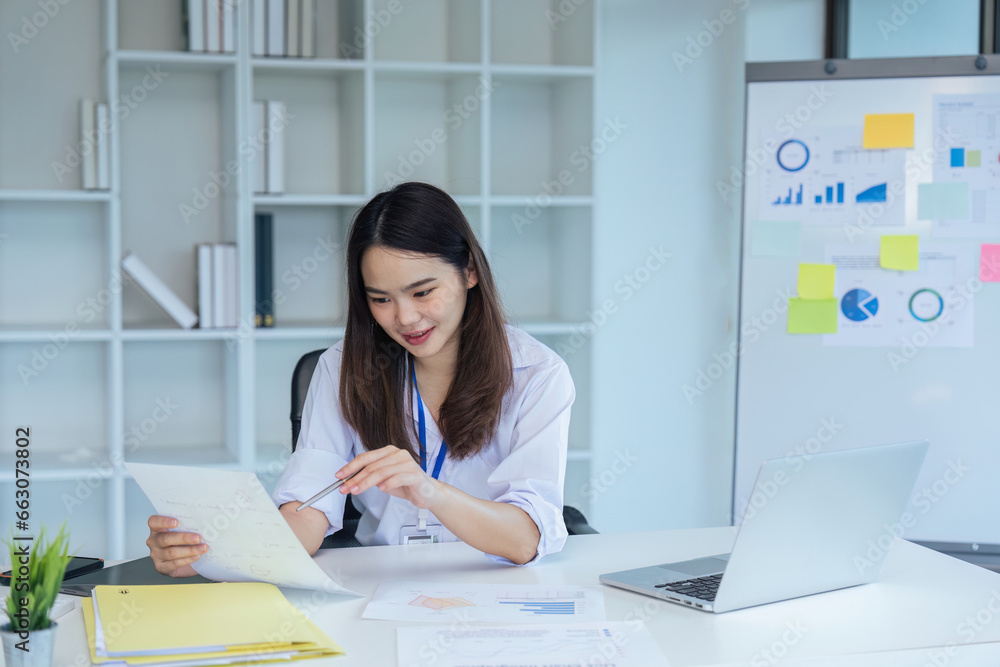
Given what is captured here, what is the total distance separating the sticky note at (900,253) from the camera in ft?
8.81

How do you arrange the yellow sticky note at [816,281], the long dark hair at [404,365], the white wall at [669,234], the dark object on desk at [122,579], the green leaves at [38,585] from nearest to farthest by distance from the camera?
the green leaves at [38,585] → the dark object on desk at [122,579] → the long dark hair at [404,365] → the yellow sticky note at [816,281] → the white wall at [669,234]

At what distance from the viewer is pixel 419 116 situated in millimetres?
2996

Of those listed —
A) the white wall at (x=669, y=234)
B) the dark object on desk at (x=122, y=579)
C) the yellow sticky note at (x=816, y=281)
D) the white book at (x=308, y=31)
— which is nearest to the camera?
the dark object on desk at (x=122, y=579)

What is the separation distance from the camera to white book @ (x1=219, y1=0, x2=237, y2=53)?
102 inches

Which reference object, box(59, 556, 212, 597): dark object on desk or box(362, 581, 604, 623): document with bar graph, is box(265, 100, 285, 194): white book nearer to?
box(59, 556, 212, 597): dark object on desk

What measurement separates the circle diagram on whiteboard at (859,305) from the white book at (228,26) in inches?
73.3

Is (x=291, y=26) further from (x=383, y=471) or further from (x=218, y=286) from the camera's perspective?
(x=383, y=471)

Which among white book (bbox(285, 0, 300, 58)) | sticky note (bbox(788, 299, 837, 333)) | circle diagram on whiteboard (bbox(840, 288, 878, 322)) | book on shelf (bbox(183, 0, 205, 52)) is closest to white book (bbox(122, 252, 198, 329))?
book on shelf (bbox(183, 0, 205, 52))

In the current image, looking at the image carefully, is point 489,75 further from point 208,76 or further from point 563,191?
point 208,76

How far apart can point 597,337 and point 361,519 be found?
1.46 metres

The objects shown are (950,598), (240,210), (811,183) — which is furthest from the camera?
(811,183)

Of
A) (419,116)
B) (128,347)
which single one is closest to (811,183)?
(419,116)

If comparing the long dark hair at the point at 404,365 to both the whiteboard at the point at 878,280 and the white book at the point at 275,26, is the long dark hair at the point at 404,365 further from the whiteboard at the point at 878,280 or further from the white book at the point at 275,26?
the whiteboard at the point at 878,280

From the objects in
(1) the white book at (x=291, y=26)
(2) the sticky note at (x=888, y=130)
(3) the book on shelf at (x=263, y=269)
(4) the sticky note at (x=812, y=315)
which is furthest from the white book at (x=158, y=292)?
(2) the sticky note at (x=888, y=130)
